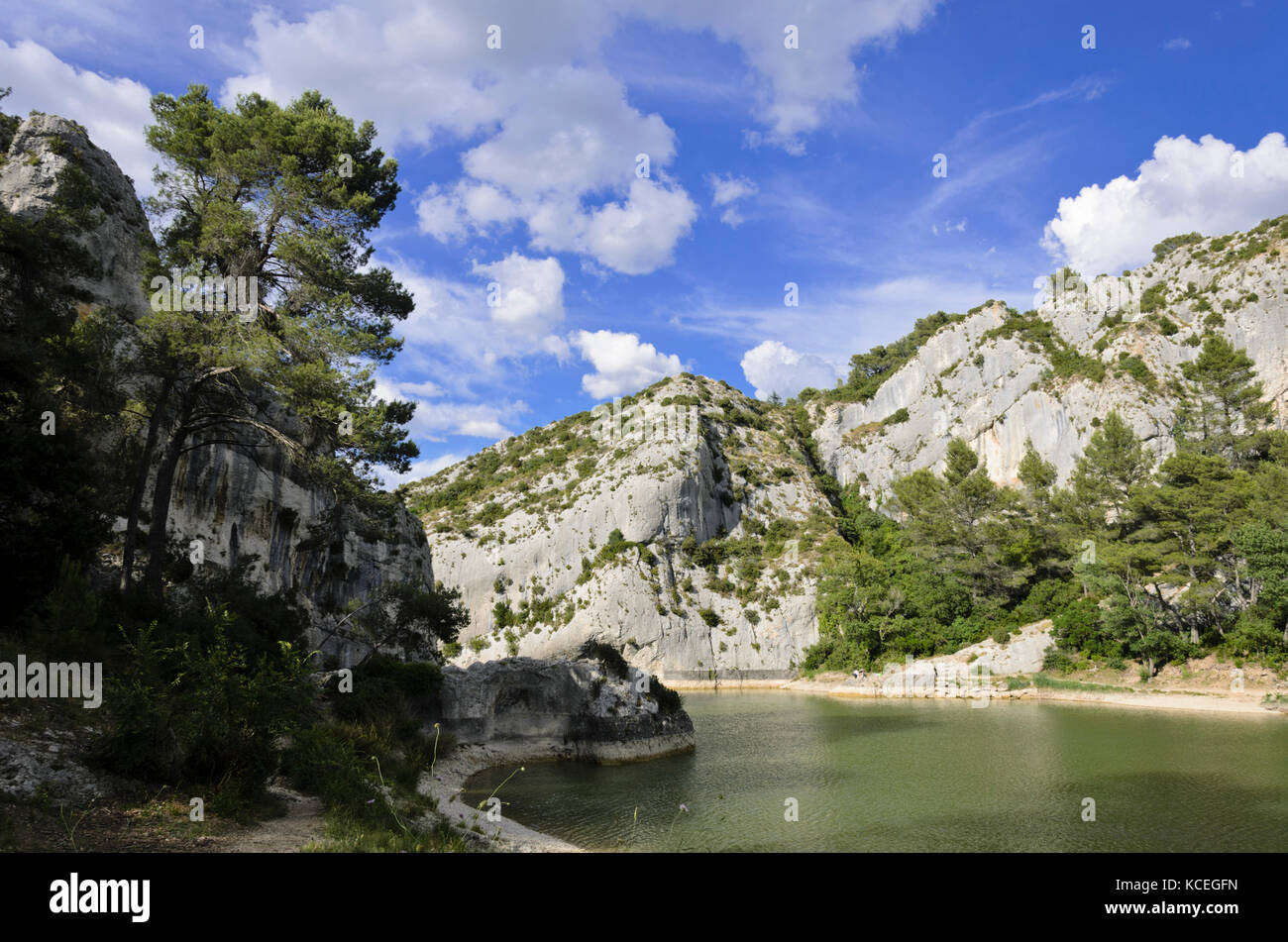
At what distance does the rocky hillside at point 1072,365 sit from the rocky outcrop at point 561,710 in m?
68.7

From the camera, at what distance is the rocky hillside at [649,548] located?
74.4 meters

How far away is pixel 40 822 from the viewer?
7652mm

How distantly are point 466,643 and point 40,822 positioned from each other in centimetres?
7496

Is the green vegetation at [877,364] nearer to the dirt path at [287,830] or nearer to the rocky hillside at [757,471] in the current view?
the rocky hillside at [757,471]

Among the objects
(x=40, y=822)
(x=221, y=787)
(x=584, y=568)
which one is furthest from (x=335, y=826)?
(x=584, y=568)

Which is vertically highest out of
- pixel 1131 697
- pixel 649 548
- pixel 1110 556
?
pixel 649 548

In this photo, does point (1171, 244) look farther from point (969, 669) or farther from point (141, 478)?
point (141, 478)

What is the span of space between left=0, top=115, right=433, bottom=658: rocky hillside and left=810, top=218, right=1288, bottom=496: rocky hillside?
81.2m

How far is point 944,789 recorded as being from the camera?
21.0 metres

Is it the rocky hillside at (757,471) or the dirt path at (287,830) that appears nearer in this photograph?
the dirt path at (287,830)

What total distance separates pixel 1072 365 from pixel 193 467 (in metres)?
94.8

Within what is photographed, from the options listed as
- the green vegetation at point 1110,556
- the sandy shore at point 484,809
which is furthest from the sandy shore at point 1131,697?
the sandy shore at point 484,809

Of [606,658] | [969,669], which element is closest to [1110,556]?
[969,669]

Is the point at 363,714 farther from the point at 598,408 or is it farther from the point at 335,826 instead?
the point at 598,408
